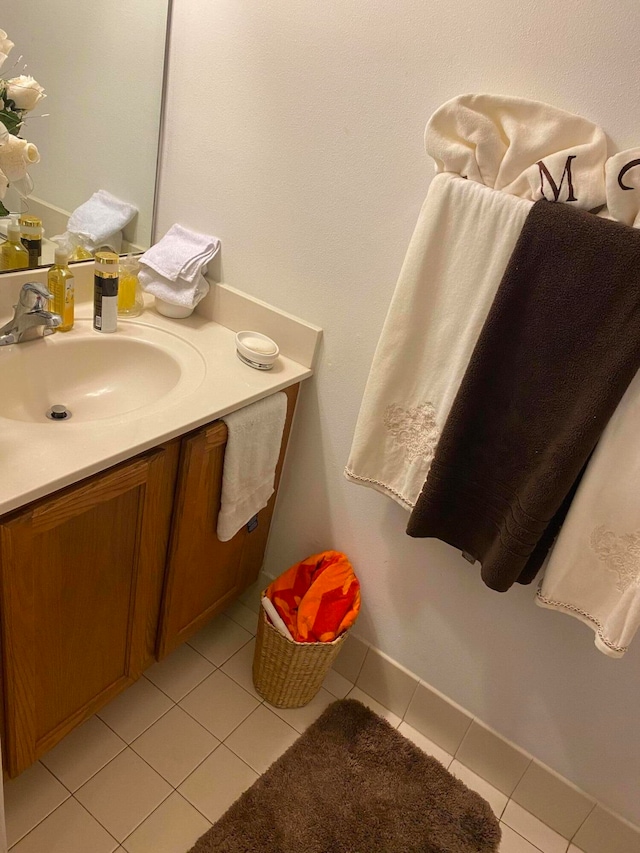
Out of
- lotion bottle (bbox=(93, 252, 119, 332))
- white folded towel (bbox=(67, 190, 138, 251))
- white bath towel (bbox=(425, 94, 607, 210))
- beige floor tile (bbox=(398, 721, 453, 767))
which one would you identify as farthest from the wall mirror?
beige floor tile (bbox=(398, 721, 453, 767))

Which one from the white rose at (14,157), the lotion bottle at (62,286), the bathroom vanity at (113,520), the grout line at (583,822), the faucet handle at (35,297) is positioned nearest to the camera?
the white rose at (14,157)

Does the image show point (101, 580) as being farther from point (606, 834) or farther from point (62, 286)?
point (606, 834)

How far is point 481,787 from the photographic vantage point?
1566 millimetres

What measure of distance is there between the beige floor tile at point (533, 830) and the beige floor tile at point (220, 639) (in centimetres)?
82

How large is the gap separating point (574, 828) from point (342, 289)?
1411 millimetres

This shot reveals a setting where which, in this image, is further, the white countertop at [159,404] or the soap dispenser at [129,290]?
the soap dispenser at [129,290]

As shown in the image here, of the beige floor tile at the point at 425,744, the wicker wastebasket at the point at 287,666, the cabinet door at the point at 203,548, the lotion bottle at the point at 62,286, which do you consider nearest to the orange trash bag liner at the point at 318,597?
the wicker wastebasket at the point at 287,666

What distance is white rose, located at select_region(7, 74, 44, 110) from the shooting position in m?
0.94

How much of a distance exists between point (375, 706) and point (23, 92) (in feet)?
5.36

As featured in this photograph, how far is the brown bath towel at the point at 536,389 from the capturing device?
0.95m

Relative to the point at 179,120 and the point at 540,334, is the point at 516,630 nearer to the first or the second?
the point at 540,334

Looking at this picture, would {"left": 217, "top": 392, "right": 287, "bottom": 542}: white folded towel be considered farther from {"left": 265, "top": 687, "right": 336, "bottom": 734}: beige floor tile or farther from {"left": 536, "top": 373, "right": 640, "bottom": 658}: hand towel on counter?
{"left": 536, "top": 373, "right": 640, "bottom": 658}: hand towel on counter

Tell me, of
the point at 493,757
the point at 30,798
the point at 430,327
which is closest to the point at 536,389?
the point at 430,327

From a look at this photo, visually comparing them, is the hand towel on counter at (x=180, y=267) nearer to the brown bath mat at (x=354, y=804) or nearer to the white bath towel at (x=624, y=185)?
the white bath towel at (x=624, y=185)
